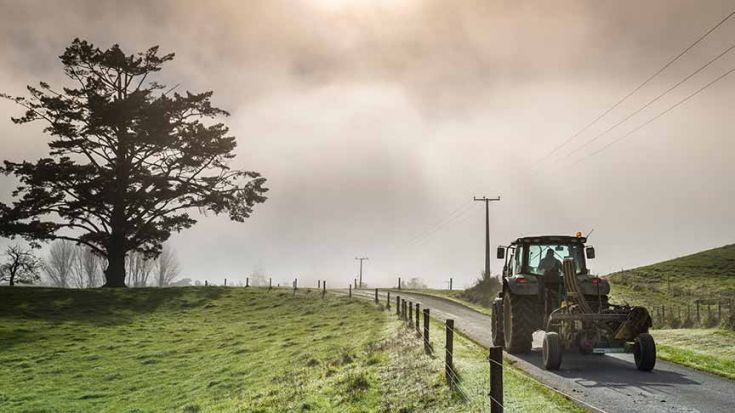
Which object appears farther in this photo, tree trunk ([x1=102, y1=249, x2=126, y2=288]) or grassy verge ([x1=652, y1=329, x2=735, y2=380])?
tree trunk ([x1=102, y1=249, x2=126, y2=288])

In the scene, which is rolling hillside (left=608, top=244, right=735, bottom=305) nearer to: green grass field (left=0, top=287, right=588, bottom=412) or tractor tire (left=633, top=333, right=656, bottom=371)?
green grass field (left=0, top=287, right=588, bottom=412)

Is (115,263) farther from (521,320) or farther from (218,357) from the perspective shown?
(521,320)

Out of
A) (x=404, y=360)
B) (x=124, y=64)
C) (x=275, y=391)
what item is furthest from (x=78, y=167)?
(x=404, y=360)

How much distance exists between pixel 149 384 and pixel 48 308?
20335 millimetres

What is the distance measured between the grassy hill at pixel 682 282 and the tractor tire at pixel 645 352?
23.9 metres

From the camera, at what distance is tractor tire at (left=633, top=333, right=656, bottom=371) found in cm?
1327

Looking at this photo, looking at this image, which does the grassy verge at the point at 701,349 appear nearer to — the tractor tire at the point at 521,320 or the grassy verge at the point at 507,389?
the tractor tire at the point at 521,320

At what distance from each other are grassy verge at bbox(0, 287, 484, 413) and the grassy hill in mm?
19271

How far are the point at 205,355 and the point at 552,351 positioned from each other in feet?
62.8

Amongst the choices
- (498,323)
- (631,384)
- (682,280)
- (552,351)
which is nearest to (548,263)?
(498,323)

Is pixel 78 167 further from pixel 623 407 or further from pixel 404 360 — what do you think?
pixel 623 407

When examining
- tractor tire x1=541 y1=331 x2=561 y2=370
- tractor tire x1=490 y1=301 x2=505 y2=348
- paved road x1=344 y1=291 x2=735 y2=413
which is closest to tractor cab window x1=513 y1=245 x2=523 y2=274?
tractor tire x1=490 y1=301 x2=505 y2=348

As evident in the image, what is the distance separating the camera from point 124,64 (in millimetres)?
→ 51000

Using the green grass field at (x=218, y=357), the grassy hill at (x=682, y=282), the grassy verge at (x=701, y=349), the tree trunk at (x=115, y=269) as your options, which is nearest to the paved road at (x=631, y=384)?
the grassy verge at (x=701, y=349)
